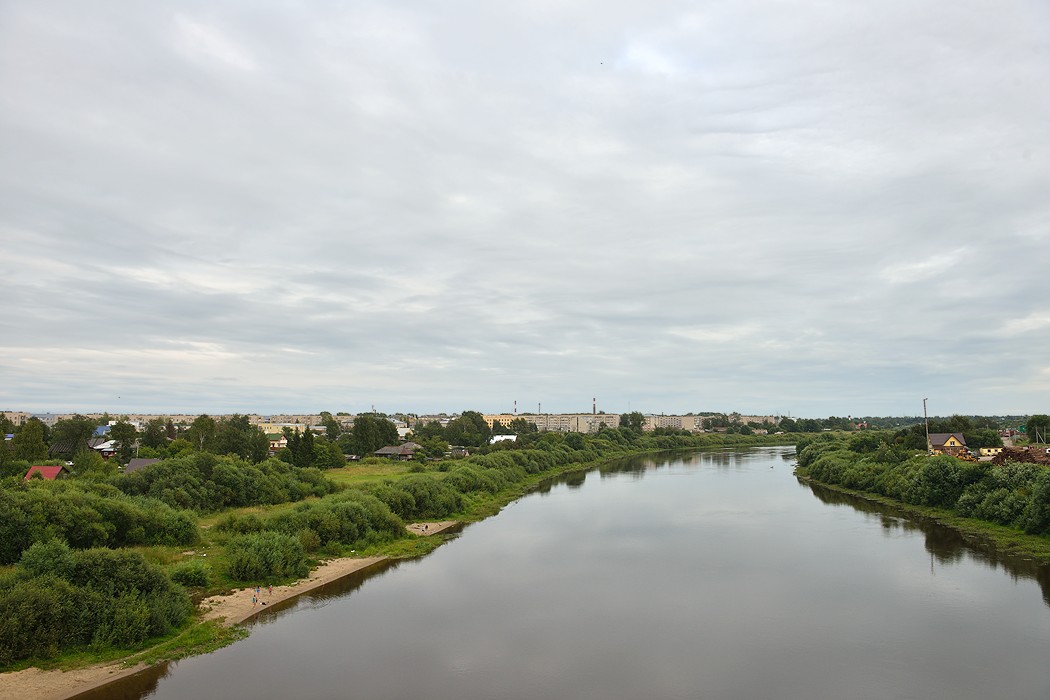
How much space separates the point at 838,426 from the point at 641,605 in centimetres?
15583

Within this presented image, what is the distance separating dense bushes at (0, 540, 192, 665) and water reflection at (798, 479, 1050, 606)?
79.6 feet

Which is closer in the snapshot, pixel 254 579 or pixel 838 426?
pixel 254 579

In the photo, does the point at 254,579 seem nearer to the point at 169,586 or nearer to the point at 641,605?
the point at 169,586

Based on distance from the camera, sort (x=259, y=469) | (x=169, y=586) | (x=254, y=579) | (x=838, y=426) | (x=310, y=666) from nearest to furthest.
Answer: (x=310, y=666)
(x=169, y=586)
(x=254, y=579)
(x=259, y=469)
(x=838, y=426)

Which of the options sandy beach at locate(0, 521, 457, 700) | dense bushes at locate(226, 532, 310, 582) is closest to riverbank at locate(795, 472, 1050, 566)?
sandy beach at locate(0, 521, 457, 700)

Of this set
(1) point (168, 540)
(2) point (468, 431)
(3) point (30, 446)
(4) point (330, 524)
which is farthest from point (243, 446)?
(2) point (468, 431)

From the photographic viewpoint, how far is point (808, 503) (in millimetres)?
41688

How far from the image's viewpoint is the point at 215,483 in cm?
3350

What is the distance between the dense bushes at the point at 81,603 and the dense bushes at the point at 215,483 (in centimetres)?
1446

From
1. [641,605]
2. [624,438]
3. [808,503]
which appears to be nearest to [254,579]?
[641,605]

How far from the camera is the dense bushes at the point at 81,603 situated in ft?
47.1

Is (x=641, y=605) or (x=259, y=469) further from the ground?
(x=259, y=469)

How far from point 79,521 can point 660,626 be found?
18.0 meters

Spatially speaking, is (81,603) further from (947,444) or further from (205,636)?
(947,444)
